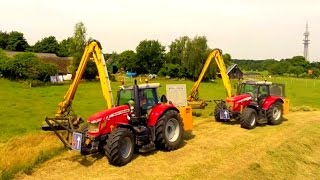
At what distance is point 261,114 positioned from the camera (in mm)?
18016

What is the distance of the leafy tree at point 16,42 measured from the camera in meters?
91.3

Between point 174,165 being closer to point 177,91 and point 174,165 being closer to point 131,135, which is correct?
point 131,135

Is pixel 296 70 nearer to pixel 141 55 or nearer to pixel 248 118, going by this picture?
pixel 141 55

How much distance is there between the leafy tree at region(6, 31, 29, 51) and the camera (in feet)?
300

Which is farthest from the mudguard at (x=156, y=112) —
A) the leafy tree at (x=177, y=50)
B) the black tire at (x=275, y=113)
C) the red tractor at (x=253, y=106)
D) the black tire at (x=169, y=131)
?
the leafy tree at (x=177, y=50)

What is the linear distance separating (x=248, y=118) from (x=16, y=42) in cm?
8453

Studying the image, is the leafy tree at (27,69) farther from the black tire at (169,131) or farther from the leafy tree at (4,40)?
the leafy tree at (4,40)

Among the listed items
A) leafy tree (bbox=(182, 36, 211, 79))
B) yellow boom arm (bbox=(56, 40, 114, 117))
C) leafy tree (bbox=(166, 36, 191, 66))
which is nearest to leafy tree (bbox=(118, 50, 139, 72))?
leafy tree (bbox=(166, 36, 191, 66))

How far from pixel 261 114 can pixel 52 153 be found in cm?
1020

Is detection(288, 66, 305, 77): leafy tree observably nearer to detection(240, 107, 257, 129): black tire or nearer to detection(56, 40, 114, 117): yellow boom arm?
detection(240, 107, 257, 129): black tire

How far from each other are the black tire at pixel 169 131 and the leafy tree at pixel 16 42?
8574cm

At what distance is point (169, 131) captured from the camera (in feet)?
43.4

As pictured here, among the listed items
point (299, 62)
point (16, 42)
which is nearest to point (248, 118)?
point (16, 42)

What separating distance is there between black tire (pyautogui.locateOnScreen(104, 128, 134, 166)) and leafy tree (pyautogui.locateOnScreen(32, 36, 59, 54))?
3374 inches
